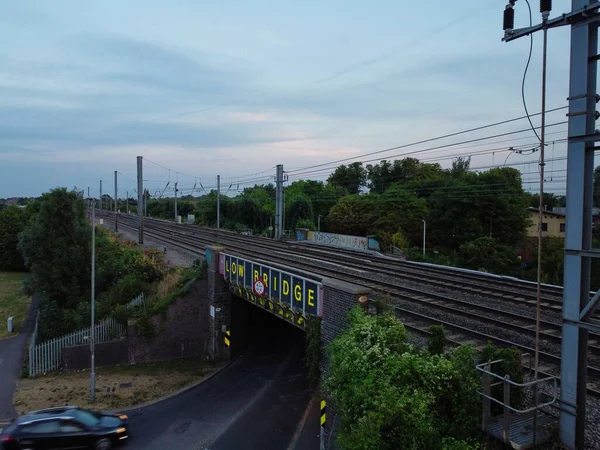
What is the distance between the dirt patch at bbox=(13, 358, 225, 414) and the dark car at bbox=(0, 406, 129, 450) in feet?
11.8

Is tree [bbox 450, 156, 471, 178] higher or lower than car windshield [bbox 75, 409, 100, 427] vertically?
higher

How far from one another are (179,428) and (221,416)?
165cm

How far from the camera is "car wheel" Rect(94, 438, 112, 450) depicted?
1457cm

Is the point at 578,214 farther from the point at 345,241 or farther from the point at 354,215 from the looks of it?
the point at 354,215

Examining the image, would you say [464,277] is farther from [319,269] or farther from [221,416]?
[221,416]

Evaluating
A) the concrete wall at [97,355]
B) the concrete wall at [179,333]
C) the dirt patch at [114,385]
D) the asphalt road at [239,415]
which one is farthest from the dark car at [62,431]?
the concrete wall at [179,333]

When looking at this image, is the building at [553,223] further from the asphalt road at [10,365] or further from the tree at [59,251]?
the asphalt road at [10,365]

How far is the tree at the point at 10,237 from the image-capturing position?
53.5 m

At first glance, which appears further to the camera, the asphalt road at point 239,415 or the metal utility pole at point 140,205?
the metal utility pole at point 140,205

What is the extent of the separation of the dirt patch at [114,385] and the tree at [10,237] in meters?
39.0

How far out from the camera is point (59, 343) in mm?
23000

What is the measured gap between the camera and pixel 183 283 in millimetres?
26078

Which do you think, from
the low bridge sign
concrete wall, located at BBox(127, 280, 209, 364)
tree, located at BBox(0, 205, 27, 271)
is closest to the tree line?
concrete wall, located at BBox(127, 280, 209, 364)

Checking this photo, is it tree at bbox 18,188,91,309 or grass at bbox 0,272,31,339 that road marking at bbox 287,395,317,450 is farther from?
grass at bbox 0,272,31,339
